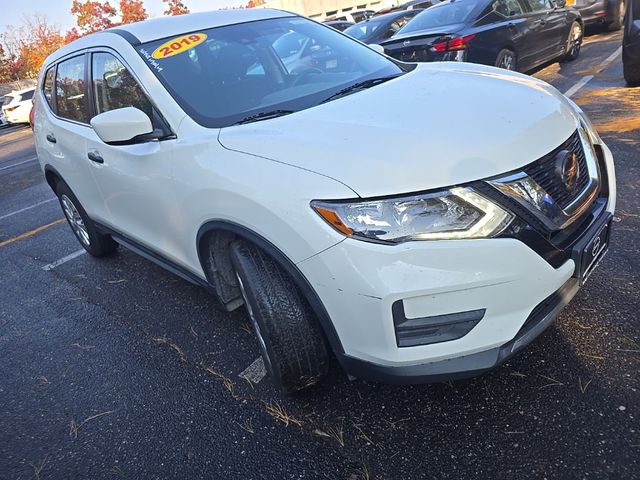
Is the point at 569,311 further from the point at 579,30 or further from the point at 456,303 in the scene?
the point at 579,30

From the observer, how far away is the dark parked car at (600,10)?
1027 centimetres

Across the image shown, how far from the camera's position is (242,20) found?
3193 mm

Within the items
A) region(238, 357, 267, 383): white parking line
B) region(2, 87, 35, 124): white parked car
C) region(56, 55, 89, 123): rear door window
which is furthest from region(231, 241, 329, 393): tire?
region(2, 87, 35, 124): white parked car

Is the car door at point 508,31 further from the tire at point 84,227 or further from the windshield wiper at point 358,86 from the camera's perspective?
the tire at point 84,227

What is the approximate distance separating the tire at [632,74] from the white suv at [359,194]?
13.5 ft

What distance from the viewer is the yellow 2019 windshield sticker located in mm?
2756

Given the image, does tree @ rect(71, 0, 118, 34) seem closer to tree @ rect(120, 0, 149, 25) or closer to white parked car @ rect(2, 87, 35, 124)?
tree @ rect(120, 0, 149, 25)

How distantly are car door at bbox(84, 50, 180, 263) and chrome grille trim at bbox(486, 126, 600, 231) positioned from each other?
5.12 ft

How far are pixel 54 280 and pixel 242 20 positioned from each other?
8.96 ft

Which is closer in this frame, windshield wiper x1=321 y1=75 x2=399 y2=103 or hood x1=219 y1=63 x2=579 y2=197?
hood x1=219 y1=63 x2=579 y2=197

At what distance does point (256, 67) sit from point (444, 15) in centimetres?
525

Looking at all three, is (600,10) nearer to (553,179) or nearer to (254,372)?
(553,179)

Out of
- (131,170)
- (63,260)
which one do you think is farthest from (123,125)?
(63,260)

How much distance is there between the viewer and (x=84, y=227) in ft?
14.2
